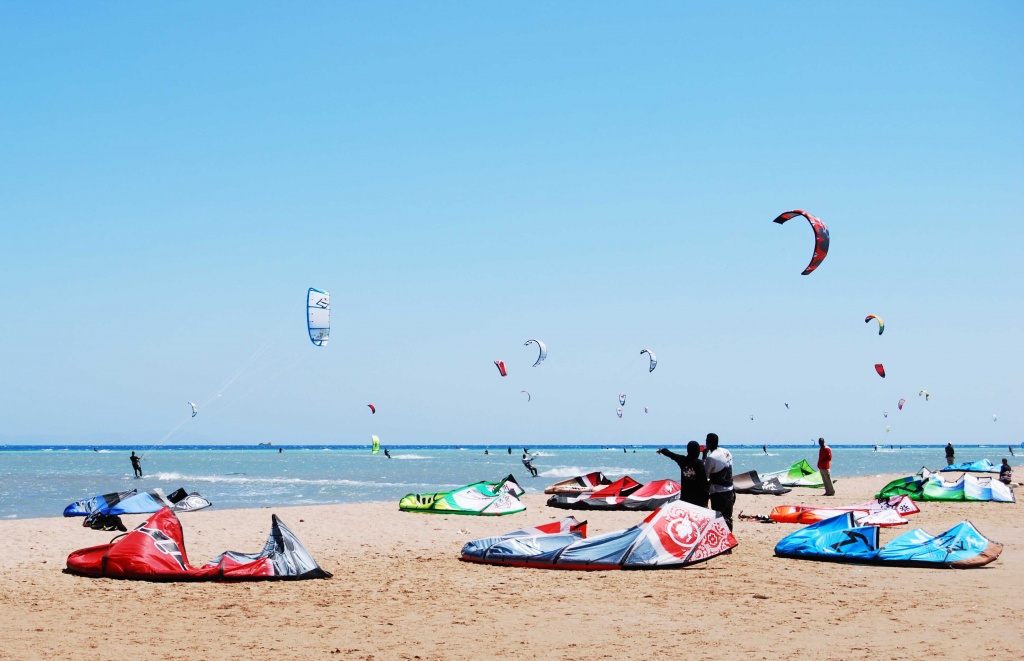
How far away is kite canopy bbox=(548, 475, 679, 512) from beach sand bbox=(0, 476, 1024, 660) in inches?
205

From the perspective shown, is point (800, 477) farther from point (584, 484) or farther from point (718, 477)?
point (718, 477)

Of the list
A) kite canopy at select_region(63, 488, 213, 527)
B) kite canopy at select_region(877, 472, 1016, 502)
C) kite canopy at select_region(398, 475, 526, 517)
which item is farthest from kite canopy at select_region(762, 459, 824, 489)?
kite canopy at select_region(63, 488, 213, 527)

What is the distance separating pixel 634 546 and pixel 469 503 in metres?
6.60

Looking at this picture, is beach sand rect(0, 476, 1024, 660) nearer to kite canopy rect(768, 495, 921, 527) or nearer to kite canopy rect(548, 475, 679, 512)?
kite canopy rect(768, 495, 921, 527)

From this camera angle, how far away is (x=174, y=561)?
7195mm

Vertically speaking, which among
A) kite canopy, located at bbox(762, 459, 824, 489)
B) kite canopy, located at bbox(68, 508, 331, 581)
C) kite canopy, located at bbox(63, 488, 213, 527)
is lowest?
kite canopy, located at bbox(762, 459, 824, 489)

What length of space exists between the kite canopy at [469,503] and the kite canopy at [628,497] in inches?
41.3

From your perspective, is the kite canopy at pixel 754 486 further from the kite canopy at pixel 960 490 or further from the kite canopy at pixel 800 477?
the kite canopy at pixel 960 490

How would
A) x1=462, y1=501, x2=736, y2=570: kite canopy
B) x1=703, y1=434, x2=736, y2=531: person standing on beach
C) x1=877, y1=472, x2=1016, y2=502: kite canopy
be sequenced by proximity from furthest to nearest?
x1=877, y1=472, x2=1016, y2=502: kite canopy < x1=703, y1=434, x2=736, y2=531: person standing on beach < x1=462, y1=501, x2=736, y2=570: kite canopy

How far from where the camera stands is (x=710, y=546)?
8016mm

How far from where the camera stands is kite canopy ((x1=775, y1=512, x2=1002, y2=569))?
7.66 metres

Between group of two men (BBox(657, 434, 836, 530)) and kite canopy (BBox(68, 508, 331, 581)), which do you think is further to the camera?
group of two men (BBox(657, 434, 836, 530))

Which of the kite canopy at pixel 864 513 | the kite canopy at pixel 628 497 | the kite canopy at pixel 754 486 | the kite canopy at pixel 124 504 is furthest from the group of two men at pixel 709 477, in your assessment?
the kite canopy at pixel 754 486

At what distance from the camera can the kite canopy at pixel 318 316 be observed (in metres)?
14.6
